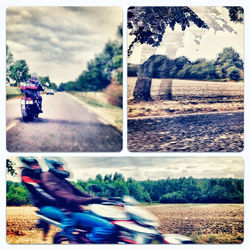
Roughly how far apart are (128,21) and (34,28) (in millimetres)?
786

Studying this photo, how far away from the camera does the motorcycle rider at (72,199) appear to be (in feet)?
10.5

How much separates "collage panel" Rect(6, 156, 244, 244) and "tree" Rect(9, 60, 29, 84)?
66cm

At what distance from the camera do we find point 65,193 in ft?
10.6

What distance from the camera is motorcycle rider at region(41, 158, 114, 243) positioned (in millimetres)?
3188

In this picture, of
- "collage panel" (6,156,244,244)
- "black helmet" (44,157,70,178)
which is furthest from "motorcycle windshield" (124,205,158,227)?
"black helmet" (44,157,70,178)

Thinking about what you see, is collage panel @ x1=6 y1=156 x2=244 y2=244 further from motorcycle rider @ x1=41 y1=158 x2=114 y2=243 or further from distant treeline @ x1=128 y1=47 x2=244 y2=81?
distant treeline @ x1=128 y1=47 x2=244 y2=81

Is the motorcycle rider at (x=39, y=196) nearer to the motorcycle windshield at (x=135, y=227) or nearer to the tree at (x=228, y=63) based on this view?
the motorcycle windshield at (x=135, y=227)

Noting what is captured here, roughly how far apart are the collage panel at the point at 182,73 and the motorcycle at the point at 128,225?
0.50 m

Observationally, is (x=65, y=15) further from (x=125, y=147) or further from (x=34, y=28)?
(x=125, y=147)

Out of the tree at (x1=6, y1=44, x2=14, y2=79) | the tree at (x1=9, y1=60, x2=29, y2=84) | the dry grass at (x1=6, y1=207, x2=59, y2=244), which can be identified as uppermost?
the tree at (x1=6, y1=44, x2=14, y2=79)

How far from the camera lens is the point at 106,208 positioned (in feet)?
10.5

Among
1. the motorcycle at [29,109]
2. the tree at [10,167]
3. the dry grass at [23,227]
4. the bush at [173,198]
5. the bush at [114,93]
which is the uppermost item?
the bush at [114,93]

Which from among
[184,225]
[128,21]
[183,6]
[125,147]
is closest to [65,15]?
[128,21]

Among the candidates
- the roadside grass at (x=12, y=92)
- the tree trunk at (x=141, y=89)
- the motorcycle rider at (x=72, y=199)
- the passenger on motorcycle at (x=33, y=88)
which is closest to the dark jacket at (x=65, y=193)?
the motorcycle rider at (x=72, y=199)
